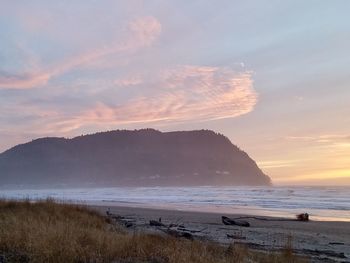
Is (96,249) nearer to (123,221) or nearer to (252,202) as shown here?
(123,221)

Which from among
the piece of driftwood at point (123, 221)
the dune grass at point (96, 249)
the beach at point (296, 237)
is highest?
the dune grass at point (96, 249)

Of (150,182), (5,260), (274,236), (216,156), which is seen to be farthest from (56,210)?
(216,156)

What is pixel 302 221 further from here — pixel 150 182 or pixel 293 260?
pixel 150 182

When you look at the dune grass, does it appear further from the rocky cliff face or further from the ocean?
the rocky cliff face

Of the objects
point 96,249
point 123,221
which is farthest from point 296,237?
point 96,249

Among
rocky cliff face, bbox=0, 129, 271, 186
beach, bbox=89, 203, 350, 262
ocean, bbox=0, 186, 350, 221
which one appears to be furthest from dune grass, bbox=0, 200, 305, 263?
rocky cliff face, bbox=0, 129, 271, 186

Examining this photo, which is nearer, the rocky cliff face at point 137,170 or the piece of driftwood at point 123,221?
the piece of driftwood at point 123,221

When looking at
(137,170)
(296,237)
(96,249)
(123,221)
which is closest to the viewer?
(96,249)

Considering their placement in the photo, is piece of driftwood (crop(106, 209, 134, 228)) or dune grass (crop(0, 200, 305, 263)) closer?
dune grass (crop(0, 200, 305, 263))

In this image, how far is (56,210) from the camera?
18453mm

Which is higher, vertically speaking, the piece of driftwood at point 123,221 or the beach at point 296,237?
the piece of driftwood at point 123,221

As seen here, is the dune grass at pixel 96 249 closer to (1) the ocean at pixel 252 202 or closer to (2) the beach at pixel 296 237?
(2) the beach at pixel 296 237

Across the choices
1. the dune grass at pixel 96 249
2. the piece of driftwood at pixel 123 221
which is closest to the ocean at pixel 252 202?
the piece of driftwood at pixel 123 221

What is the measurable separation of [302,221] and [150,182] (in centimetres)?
14799
